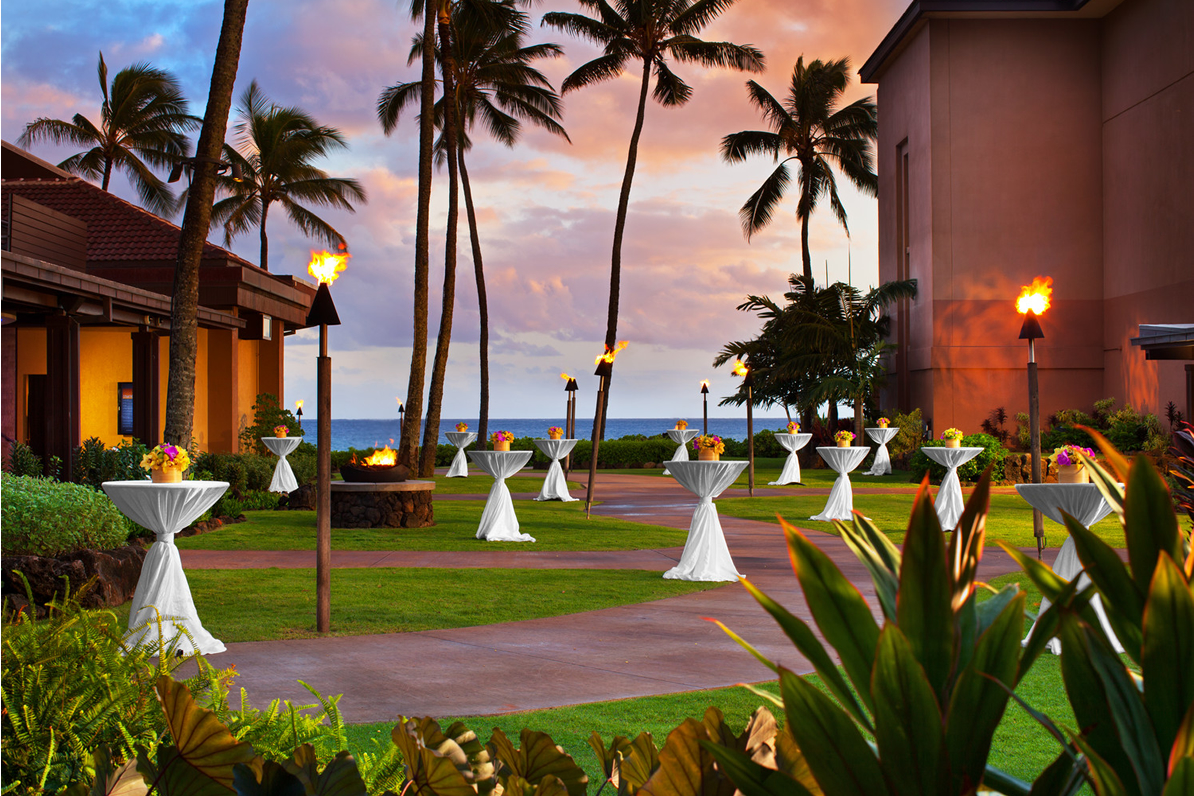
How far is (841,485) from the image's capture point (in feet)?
45.0

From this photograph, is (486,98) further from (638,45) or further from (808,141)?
(808,141)

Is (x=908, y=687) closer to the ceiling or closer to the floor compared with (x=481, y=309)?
closer to the floor

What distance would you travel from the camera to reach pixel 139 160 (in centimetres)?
3238

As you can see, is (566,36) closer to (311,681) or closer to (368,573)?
(368,573)

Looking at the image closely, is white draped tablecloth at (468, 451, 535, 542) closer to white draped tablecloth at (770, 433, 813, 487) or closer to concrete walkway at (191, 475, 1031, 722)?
concrete walkway at (191, 475, 1031, 722)

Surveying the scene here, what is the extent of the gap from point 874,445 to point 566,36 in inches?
590

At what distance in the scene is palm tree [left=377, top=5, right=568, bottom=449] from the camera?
26.3 m

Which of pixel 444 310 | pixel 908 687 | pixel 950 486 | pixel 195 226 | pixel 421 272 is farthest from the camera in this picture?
pixel 444 310

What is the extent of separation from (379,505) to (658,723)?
9.27 meters

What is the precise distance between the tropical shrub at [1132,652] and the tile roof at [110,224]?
20389 millimetres

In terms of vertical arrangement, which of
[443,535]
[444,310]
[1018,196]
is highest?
[1018,196]

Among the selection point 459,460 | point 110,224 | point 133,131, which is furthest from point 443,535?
point 133,131

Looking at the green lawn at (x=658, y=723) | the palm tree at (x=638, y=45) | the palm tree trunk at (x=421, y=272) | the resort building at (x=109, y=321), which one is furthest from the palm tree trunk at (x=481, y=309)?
the green lawn at (x=658, y=723)

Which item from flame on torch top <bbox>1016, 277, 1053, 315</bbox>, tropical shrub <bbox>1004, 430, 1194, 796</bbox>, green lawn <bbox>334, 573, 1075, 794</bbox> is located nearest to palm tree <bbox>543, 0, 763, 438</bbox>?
flame on torch top <bbox>1016, 277, 1053, 315</bbox>
